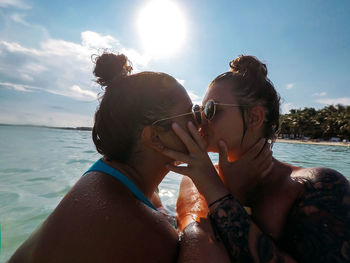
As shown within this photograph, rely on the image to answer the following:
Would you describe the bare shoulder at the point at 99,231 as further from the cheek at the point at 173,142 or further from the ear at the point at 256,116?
the ear at the point at 256,116

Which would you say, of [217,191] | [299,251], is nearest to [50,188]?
[217,191]

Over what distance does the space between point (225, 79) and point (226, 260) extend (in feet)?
6.75

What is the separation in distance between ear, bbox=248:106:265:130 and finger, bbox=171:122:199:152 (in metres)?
1.16

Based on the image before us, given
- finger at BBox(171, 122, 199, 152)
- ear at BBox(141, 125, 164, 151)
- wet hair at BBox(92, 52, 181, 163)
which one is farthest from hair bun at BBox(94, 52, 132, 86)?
finger at BBox(171, 122, 199, 152)

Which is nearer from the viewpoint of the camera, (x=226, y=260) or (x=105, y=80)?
(x=226, y=260)

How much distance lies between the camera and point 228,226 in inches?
75.4

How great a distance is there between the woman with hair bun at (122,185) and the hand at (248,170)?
919 mm

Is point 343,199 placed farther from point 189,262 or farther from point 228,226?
point 189,262

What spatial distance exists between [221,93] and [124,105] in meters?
1.43

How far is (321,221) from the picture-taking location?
1.87 meters

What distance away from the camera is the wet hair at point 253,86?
287 centimetres

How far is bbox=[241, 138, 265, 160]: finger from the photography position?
2.82 metres

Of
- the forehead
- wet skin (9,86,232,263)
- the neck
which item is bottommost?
wet skin (9,86,232,263)

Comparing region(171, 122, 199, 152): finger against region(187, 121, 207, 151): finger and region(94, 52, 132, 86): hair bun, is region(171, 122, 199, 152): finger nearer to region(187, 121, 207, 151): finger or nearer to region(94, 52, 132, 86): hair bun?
region(187, 121, 207, 151): finger
